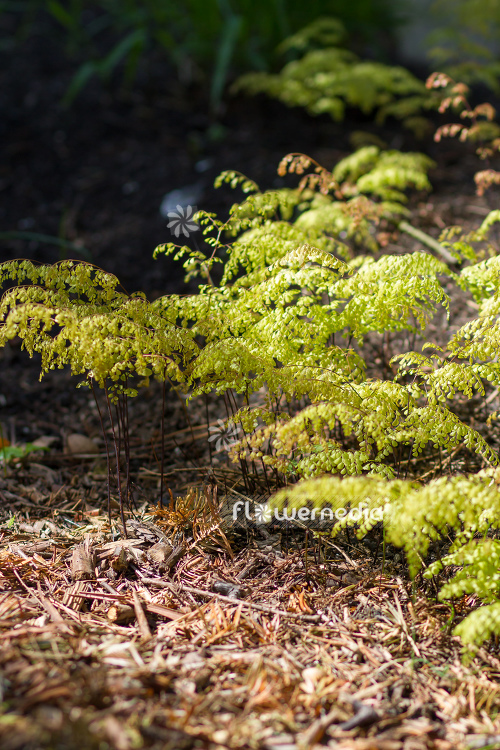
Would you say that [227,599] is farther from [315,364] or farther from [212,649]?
[315,364]

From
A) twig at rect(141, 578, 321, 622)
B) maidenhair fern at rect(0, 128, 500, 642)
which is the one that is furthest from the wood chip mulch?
maidenhair fern at rect(0, 128, 500, 642)

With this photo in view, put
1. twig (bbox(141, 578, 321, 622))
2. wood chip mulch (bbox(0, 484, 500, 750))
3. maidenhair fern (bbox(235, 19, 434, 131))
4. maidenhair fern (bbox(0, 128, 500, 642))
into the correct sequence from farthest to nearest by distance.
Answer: maidenhair fern (bbox(235, 19, 434, 131))
twig (bbox(141, 578, 321, 622))
maidenhair fern (bbox(0, 128, 500, 642))
wood chip mulch (bbox(0, 484, 500, 750))

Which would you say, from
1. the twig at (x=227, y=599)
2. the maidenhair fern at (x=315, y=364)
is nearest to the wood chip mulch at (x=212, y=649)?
the twig at (x=227, y=599)

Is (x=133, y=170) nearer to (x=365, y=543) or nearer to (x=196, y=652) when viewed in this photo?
(x=365, y=543)

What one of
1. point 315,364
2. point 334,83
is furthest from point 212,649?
point 334,83

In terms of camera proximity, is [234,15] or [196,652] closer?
[196,652]

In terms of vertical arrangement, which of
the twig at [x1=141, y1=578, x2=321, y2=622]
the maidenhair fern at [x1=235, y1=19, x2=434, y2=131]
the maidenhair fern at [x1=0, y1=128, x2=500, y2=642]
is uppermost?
the maidenhair fern at [x1=235, y1=19, x2=434, y2=131]

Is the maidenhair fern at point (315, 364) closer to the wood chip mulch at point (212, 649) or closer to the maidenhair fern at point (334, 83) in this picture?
the wood chip mulch at point (212, 649)

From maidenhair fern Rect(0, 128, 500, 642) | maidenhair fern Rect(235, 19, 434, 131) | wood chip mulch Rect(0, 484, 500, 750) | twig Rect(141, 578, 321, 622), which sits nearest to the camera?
wood chip mulch Rect(0, 484, 500, 750)

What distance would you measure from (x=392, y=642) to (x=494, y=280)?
55.0 inches

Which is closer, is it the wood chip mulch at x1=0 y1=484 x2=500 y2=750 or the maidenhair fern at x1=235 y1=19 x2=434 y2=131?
the wood chip mulch at x1=0 y1=484 x2=500 y2=750

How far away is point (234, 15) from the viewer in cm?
612

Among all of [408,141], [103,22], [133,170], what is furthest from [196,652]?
[103,22]

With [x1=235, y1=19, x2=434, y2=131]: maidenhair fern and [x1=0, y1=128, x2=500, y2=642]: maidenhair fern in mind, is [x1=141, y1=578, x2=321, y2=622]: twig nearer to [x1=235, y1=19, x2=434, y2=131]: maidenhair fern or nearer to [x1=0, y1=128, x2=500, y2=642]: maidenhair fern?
[x1=0, y1=128, x2=500, y2=642]: maidenhair fern
